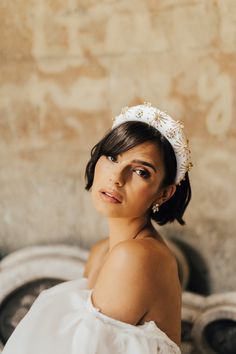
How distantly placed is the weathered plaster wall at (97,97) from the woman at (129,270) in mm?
730

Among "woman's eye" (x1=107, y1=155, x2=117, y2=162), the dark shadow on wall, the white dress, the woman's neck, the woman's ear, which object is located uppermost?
"woman's eye" (x1=107, y1=155, x2=117, y2=162)

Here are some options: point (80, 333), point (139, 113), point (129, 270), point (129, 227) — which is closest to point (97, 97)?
point (139, 113)

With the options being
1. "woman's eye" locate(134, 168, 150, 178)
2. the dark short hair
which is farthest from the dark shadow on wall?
"woman's eye" locate(134, 168, 150, 178)

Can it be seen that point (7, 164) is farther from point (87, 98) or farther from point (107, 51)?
point (107, 51)

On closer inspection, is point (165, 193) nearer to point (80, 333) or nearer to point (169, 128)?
point (169, 128)

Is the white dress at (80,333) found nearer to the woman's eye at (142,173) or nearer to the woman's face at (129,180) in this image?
the woman's face at (129,180)

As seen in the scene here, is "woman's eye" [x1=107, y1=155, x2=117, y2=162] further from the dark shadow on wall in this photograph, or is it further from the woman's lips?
the dark shadow on wall

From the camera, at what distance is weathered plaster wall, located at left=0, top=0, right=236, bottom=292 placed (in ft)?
8.23

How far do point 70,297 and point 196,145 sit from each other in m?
1.15

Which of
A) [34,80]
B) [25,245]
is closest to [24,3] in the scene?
[34,80]

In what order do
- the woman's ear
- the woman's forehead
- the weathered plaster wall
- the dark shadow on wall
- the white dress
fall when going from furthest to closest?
the dark shadow on wall
the weathered plaster wall
the woman's ear
the woman's forehead
the white dress

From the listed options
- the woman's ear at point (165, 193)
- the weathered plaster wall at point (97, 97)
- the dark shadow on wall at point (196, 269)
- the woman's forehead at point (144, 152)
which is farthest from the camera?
the dark shadow on wall at point (196, 269)

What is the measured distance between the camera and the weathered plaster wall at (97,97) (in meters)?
2.51

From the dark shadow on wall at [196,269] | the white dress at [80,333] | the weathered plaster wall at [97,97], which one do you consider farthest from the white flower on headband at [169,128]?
the dark shadow on wall at [196,269]
